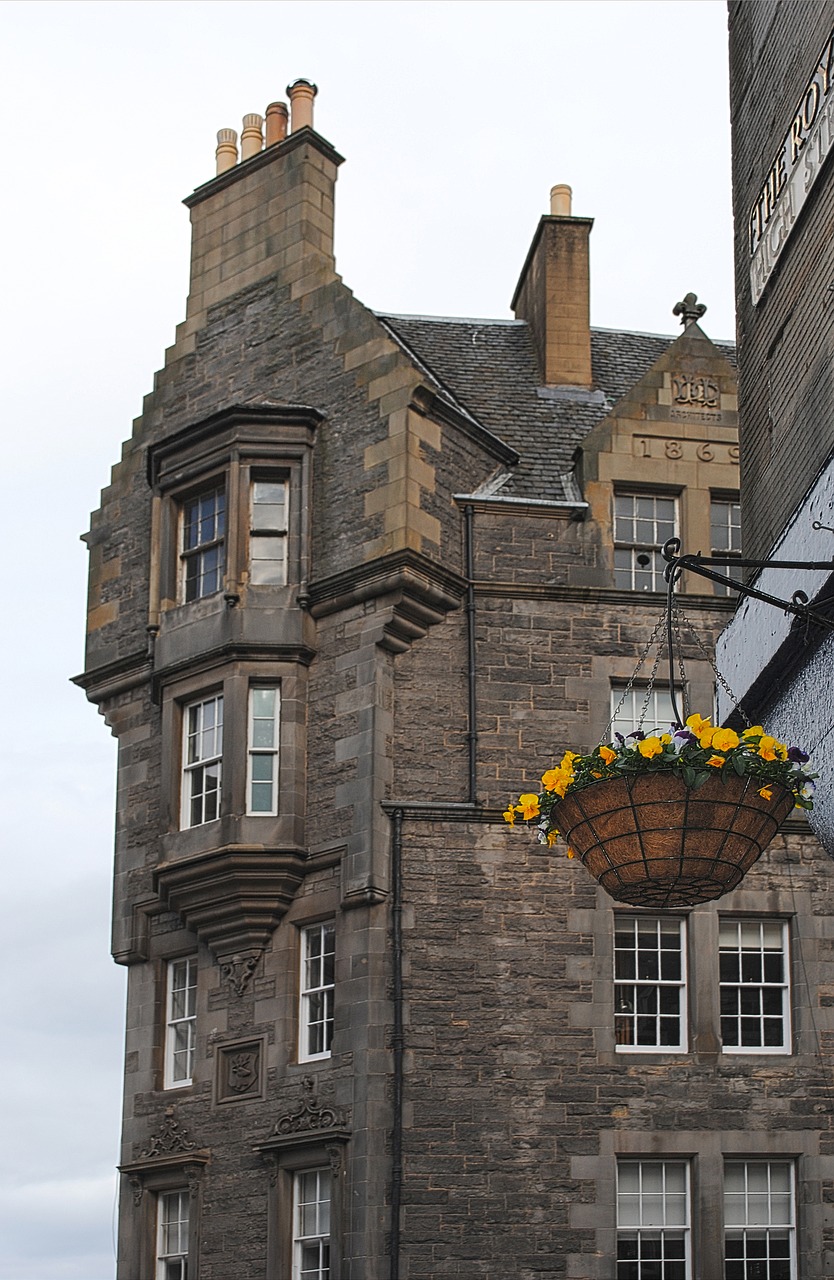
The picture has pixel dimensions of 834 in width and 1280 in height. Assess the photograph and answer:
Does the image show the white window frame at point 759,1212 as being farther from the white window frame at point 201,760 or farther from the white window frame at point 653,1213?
the white window frame at point 201,760

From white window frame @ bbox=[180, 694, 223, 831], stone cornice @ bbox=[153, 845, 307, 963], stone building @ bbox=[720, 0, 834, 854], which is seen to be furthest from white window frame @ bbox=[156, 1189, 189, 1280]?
stone building @ bbox=[720, 0, 834, 854]

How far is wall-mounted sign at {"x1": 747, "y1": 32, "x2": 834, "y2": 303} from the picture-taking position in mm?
12297

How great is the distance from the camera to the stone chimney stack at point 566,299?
1142 inches

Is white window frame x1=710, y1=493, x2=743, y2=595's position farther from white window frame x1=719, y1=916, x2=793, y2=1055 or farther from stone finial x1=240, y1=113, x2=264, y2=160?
stone finial x1=240, y1=113, x2=264, y2=160

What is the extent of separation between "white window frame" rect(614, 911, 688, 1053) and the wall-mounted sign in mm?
11195

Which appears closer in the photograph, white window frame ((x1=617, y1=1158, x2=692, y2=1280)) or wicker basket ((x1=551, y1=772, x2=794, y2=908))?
wicker basket ((x1=551, y1=772, x2=794, y2=908))

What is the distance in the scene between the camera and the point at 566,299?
2908 centimetres

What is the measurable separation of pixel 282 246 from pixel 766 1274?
1399 cm

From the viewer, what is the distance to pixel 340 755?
2447 cm

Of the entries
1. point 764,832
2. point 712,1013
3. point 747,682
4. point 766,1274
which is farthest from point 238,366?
point 764,832

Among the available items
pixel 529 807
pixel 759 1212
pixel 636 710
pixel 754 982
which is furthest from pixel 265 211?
pixel 529 807

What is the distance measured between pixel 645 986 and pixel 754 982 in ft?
4.04

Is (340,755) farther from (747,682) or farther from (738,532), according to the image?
(747,682)

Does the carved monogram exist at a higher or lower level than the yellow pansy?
higher
